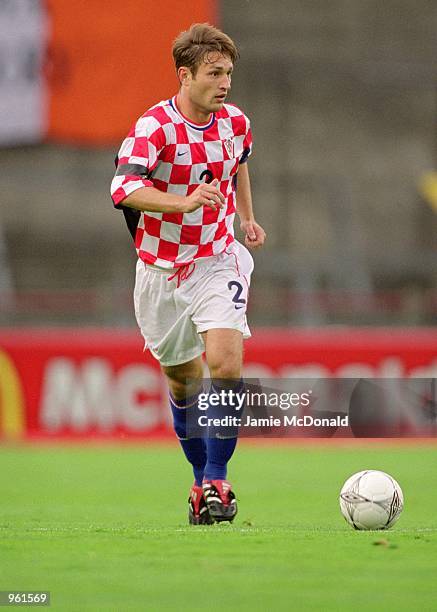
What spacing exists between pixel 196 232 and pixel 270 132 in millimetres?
13214

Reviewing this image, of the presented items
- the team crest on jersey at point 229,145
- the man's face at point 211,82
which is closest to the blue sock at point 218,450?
the team crest on jersey at point 229,145

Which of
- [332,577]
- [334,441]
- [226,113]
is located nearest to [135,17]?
[334,441]

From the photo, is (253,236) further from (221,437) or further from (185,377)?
(221,437)

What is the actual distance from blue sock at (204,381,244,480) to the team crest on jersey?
3.37 feet

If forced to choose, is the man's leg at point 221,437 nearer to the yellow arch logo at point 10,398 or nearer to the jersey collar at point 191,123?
the jersey collar at point 191,123

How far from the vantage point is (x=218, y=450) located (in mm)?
5598

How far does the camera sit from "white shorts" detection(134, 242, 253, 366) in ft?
18.5

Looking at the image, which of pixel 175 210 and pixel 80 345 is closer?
pixel 175 210

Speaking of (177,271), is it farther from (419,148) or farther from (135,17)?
(419,148)

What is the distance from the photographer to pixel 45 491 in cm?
819

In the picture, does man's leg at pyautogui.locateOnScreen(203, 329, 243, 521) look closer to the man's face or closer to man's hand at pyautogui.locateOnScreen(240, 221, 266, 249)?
man's hand at pyautogui.locateOnScreen(240, 221, 266, 249)

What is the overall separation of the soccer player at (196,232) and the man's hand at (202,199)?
174 mm

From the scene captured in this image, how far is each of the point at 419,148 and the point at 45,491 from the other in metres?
12.4

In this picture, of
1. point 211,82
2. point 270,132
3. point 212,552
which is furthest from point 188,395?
point 270,132
